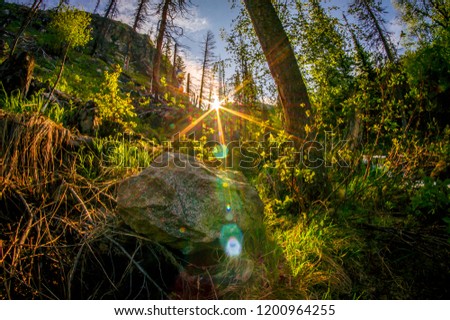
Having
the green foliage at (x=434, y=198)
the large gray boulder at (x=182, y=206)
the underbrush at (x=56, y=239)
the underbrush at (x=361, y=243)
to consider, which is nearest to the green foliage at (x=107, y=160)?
the underbrush at (x=56, y=239)

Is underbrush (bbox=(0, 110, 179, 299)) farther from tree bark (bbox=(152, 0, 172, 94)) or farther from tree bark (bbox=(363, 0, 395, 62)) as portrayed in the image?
tree bark (bbox=(363, 0, 395, 62))

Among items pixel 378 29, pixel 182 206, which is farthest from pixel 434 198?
pixel 378 29

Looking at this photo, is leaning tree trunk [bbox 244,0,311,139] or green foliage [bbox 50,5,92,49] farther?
green foliage [bbox 50,5,92,49]

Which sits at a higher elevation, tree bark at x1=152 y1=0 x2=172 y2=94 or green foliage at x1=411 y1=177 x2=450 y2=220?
tree bark at x1=152 y1=0 x2=172 y2=94

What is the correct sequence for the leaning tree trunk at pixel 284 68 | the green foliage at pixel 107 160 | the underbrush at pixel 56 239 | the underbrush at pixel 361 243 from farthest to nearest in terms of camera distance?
1. the leaning tree trunk at pixel 284 68
2. the green foliage at pixel 107 160
3. the underbrush at pixel 361 243
4. the underbrush at pixel 56 239

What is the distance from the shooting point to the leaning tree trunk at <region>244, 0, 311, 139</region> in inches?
157

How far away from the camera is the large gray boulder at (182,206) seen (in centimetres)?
225

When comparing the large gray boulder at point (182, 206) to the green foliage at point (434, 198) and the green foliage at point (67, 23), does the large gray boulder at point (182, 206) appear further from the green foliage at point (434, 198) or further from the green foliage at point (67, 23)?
the green foliage at point (67, 23)

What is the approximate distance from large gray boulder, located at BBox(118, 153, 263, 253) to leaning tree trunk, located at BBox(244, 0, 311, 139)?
1889 millimetres

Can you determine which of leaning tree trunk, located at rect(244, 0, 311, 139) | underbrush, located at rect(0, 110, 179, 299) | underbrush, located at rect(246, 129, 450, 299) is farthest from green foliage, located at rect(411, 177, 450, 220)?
underbrush, located at rect(0, 110, 179, 299)

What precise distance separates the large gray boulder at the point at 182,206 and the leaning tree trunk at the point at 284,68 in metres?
1.89

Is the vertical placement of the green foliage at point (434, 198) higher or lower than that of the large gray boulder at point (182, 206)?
lower

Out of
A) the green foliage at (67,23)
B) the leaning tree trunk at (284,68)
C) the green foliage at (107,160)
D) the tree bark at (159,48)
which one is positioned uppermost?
the green foliage at (67,23)
